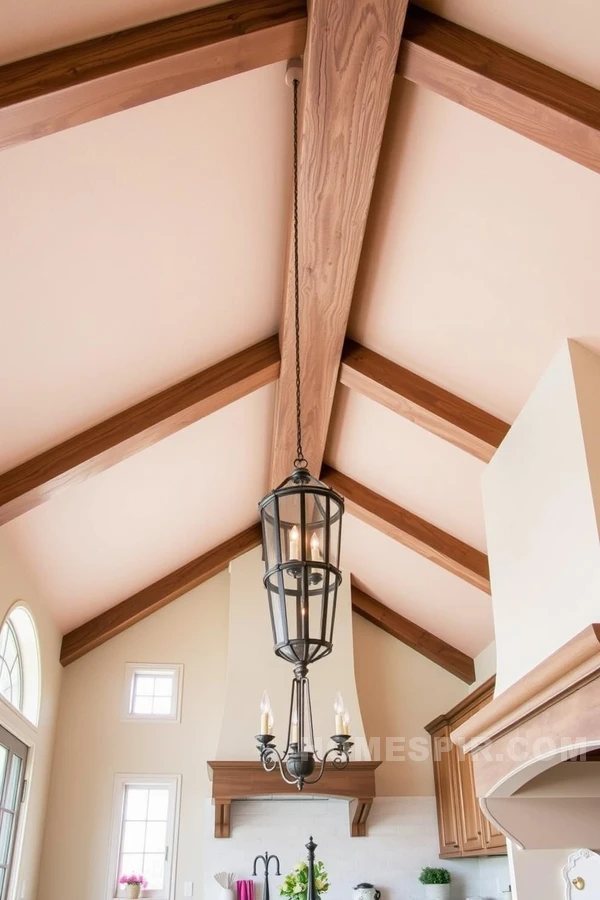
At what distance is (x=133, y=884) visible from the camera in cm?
584

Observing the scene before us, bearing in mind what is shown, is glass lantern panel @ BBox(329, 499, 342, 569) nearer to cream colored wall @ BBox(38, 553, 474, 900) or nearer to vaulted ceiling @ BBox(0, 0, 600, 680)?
vaulted ceiling @ BBox(0, 0, 600, 680)

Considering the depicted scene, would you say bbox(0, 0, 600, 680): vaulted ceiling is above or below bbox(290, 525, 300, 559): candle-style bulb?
above

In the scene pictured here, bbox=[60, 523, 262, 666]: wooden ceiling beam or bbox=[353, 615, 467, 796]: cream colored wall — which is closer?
bbox=[60, 523, 262, 666]: wooden ceiling beam

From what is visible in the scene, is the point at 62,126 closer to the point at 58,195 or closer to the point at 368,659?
the point at 58,195

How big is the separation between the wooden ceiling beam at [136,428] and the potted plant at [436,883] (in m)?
4.13

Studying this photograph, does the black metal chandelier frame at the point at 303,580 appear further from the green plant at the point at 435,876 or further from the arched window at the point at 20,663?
the green plant at the point at 435,876

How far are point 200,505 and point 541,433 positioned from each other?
10.2 ft

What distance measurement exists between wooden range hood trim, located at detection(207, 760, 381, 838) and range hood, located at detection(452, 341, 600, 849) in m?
2.58

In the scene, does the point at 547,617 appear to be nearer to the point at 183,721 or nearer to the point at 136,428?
the point at 136,428

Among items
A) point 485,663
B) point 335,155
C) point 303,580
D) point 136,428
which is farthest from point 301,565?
point 485,663

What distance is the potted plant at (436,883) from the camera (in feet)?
19.8

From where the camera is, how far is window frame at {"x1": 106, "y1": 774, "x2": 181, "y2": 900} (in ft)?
19.7

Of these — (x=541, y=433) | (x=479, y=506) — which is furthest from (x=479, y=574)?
(x=541, y=433)

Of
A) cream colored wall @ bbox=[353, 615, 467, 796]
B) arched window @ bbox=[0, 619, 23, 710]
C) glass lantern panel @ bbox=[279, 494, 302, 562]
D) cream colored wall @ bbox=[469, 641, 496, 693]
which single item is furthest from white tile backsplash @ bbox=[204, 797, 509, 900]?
glass lantern panel @ bbox=[279, 494, 302, 562]
